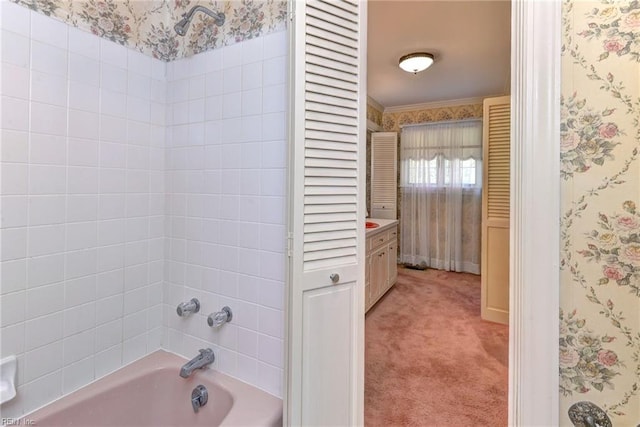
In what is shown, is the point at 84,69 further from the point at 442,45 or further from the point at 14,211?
the point at 442,45

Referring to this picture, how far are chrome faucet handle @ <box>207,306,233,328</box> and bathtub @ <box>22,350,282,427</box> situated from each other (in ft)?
0.87

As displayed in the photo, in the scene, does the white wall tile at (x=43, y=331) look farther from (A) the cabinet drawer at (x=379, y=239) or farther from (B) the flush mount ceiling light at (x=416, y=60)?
(B) the flush mount ceiling light at (x=416, y=60)

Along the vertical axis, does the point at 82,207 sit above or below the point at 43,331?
above

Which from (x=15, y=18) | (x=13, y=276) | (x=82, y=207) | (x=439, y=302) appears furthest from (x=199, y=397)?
(x=439, y=302)

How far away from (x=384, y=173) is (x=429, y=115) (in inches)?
45.9

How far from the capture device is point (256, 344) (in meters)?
1.39

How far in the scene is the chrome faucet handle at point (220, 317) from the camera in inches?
55.3

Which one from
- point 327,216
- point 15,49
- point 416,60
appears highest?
point 416,60

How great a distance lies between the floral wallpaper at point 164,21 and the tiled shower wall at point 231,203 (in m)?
0.06

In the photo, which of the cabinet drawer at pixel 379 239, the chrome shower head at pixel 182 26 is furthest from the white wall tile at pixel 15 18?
the cabinet drawer at pixel 379 239

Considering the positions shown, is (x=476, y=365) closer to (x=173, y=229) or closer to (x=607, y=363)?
(x=607, y=363)

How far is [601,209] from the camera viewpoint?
757 millimetres

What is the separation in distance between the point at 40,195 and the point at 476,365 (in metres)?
2.69

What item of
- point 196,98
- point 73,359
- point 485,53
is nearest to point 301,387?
point 73,359
